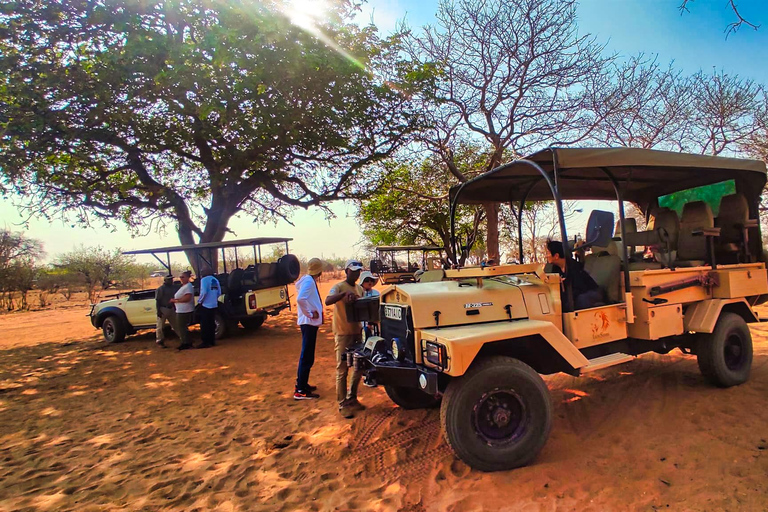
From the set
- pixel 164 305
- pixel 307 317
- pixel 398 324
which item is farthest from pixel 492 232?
pixel 164 305

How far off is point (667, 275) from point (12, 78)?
1204 centimetres

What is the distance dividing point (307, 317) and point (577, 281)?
3130 millimetres

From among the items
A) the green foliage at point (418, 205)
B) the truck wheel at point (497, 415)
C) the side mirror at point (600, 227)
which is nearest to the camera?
the truck wheel at point (497, 415)

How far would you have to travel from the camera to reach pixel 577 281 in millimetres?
4371

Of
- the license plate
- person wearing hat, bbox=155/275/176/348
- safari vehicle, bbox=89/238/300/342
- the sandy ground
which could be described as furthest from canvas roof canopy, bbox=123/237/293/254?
the license plate

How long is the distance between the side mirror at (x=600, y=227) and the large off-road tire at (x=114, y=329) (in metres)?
11.2

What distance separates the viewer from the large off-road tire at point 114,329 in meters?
10.8

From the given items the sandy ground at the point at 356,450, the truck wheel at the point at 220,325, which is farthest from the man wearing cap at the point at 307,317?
the truck wheel at the point at 220,325

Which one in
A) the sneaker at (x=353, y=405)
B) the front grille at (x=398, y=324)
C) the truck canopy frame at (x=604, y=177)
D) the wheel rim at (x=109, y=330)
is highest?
the truck canopy frame at (x=604, y=177)

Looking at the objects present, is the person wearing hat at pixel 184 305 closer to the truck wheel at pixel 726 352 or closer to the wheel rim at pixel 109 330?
the wheel rim at pixel 109 330

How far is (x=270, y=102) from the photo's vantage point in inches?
409

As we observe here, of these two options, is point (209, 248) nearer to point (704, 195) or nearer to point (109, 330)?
point (109, 330)

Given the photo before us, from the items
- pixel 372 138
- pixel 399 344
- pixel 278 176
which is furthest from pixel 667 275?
pixel 278 176

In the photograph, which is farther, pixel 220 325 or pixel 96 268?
pixel 96 268
